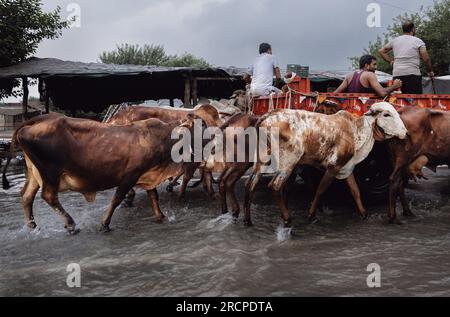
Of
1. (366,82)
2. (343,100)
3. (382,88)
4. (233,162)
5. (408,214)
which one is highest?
(366,82)

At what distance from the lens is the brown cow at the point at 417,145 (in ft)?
20.0

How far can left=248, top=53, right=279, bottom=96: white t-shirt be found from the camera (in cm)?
752

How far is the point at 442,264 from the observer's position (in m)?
4.55

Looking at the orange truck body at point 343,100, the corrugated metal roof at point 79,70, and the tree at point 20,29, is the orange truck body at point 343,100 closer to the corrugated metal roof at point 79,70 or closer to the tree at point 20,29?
the corrugated metal roof at point 79,70

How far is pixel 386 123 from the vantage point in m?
5.89

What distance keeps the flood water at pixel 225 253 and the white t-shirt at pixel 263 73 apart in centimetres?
192

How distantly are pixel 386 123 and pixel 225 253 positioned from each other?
272 cm

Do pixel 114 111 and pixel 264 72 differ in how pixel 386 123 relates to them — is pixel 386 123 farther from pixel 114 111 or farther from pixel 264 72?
pixel 114 111

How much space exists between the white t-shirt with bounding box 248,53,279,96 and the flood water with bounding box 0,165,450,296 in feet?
6.29

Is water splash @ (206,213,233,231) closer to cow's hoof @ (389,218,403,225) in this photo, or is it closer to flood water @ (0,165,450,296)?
flood water @ (0,165,450,296)

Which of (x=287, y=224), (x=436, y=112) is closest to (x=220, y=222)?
(x=287, y=224)

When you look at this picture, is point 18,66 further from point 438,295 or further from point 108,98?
point 438,295
